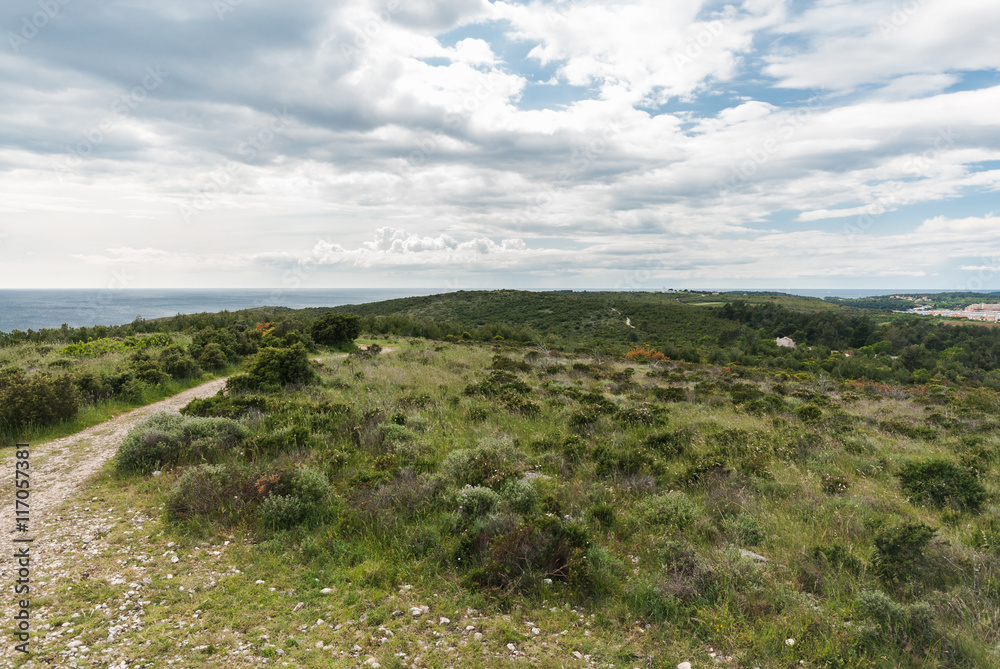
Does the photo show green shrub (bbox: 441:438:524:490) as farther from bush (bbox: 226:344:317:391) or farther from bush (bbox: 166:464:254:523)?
bush (bbox: 226:344:317:391)

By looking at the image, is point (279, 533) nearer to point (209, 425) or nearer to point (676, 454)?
point (209, 425)

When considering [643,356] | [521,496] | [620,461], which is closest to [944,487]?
[620,461]

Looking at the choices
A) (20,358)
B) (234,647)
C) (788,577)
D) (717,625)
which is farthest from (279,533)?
(20,358)

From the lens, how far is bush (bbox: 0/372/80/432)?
32.2 ft

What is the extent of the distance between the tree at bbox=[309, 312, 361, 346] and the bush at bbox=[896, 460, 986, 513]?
28.1 meters

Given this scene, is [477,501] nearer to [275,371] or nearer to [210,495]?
[210,495]

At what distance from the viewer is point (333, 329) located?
95.1 ft

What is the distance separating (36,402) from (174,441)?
4.48m

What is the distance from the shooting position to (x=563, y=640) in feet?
14.1

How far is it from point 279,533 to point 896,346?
8899cm

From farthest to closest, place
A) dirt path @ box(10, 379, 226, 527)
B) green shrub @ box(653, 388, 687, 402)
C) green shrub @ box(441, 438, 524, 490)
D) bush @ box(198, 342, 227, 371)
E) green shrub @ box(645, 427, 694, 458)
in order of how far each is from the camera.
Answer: bush @ box(198, 342, 227, 371)
green shrub @ box(653, 388, 687, 402)
green shrub @ box(645, 427, 694, 458)
green shrub @ box(441, 438, 524, 490)
dirt path @ box(10, 379, 226, 527)

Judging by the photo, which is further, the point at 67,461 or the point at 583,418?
the point at 583,418

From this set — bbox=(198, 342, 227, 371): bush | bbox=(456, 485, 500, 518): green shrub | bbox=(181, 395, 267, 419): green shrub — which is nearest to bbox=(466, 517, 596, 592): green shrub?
bbox=(456, 485, 500, 518): green shrub

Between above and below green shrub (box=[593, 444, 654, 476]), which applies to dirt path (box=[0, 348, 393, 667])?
above
